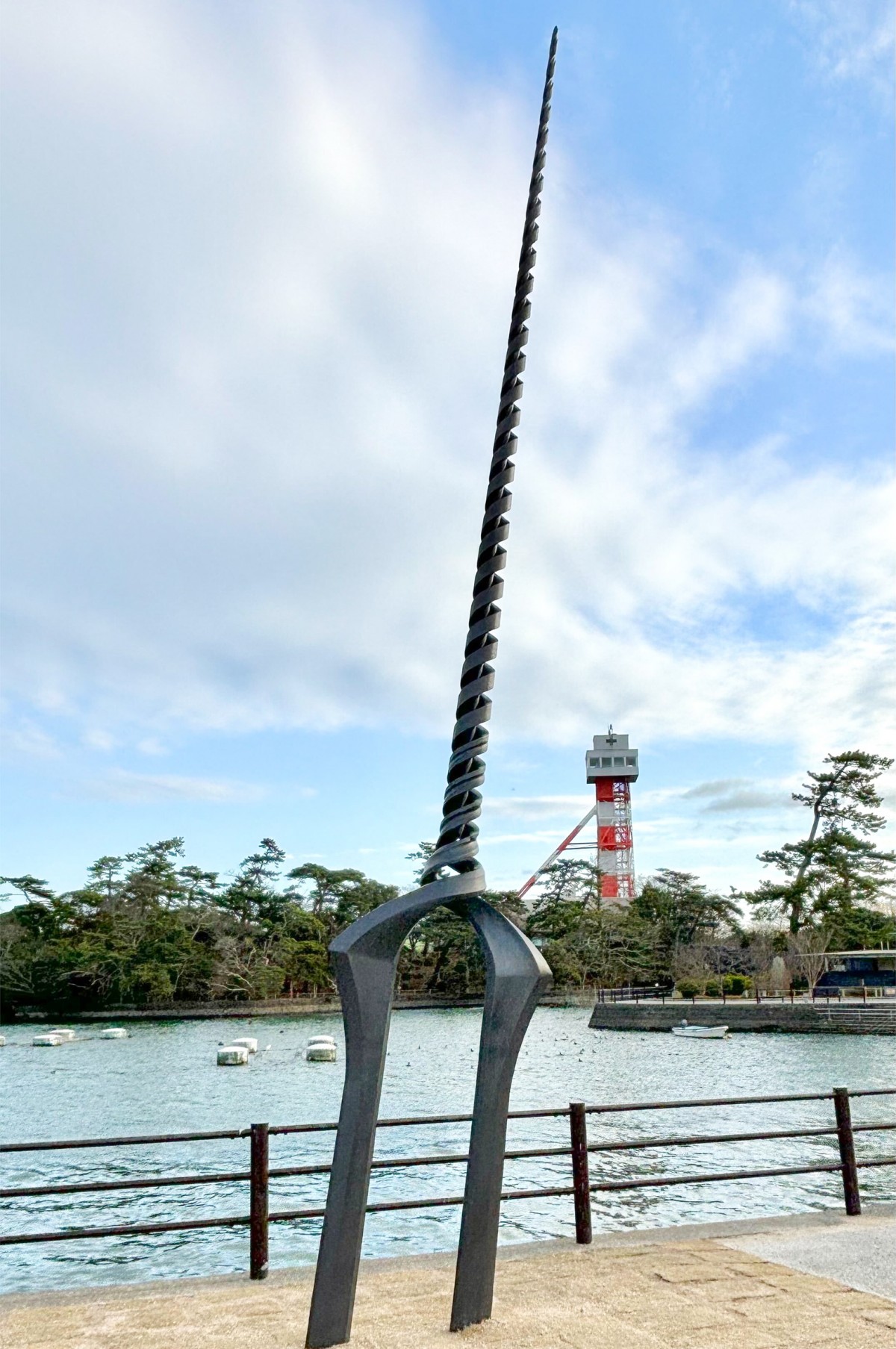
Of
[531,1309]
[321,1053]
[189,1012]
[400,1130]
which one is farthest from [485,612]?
[189,1012]

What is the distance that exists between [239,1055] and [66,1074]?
5105mm

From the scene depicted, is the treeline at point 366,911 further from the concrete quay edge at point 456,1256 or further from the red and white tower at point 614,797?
the concrete quay edge at point 456,1256

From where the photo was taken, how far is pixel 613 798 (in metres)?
98.6

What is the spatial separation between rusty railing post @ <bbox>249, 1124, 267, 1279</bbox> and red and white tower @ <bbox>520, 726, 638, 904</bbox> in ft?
297

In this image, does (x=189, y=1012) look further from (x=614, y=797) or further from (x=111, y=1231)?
(x=614, y=797)

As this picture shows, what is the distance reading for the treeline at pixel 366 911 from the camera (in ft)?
163

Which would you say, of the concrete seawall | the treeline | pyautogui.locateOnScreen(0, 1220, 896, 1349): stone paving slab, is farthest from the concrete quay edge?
the treeline

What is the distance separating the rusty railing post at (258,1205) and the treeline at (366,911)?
44.9m

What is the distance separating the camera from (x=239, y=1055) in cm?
3120

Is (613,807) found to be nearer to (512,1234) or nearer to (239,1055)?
(239,1055)

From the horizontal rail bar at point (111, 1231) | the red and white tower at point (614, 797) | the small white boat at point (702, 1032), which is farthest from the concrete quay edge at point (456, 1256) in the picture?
the red and white tower at point (614, 797)

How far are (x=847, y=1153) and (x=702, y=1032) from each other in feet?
106

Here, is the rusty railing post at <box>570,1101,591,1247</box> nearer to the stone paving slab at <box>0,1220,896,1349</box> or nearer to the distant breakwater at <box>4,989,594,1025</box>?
the stone paving slab at <box>0,1220,896,1349</box>

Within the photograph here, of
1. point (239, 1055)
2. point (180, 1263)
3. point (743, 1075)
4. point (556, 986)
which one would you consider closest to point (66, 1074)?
point (239, 1055)
